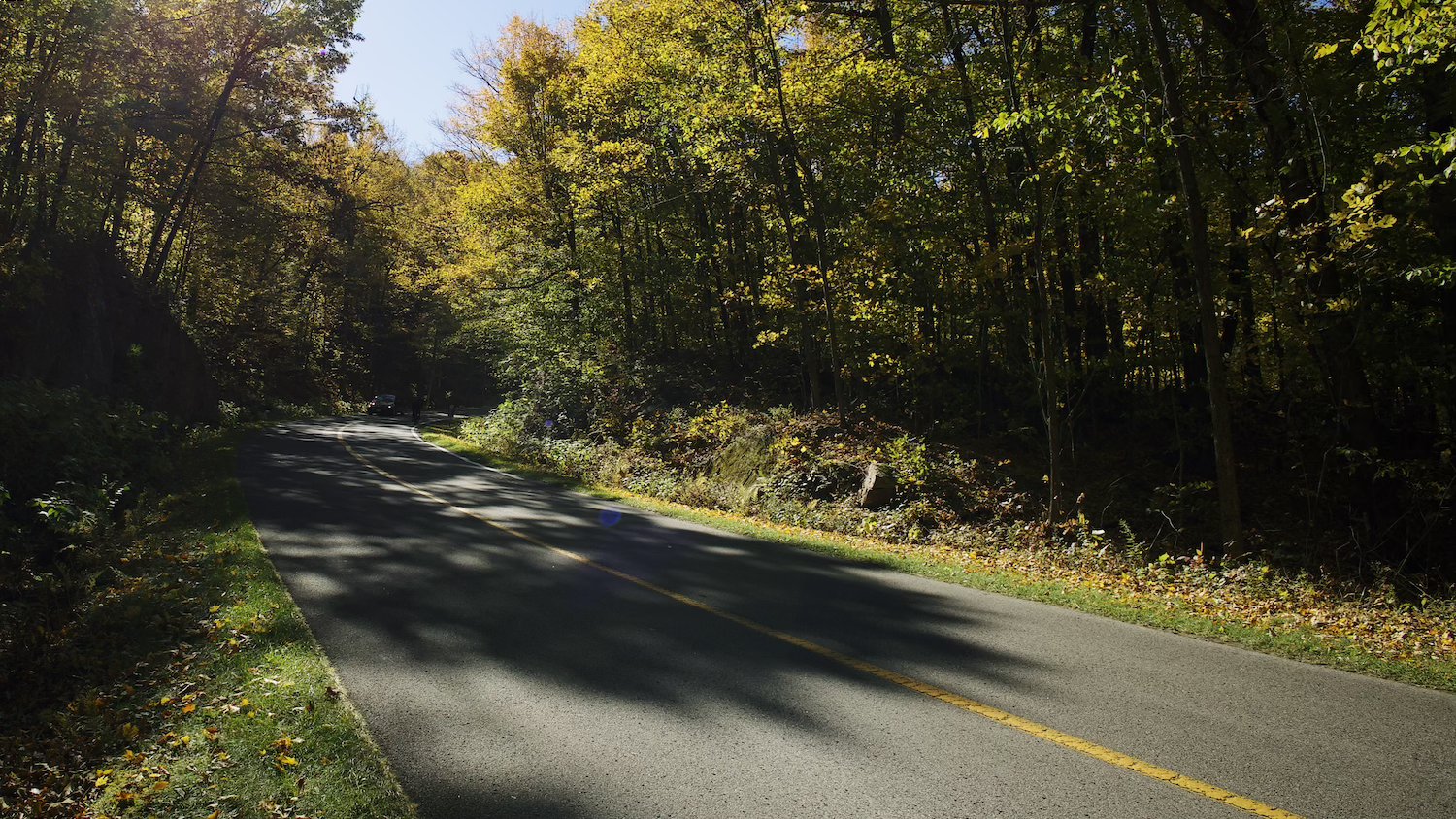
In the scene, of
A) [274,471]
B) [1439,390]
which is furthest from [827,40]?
[274,471]

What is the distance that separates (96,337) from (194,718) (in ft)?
66.2

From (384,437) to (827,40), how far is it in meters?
19.3

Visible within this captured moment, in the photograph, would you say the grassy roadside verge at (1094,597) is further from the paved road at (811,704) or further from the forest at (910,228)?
the forest at (910,228)

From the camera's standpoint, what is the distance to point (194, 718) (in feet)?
15.6

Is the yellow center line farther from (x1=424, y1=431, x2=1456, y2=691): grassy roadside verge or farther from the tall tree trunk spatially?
the tall tree trunk

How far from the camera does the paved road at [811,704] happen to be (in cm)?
359

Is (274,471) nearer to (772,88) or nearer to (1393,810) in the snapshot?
(772,88)

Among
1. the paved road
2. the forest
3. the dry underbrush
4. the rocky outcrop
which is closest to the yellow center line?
the paved road

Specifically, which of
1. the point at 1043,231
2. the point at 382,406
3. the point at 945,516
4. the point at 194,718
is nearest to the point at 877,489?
the point at 945,516

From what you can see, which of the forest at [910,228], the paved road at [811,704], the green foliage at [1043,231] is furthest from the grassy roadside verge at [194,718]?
the green foliage at [1043,231]

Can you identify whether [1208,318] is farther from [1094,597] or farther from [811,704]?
[811,704]

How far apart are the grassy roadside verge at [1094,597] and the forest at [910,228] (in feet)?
7.59

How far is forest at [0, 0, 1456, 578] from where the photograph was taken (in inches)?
420

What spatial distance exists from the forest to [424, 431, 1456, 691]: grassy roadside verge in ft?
7.59
